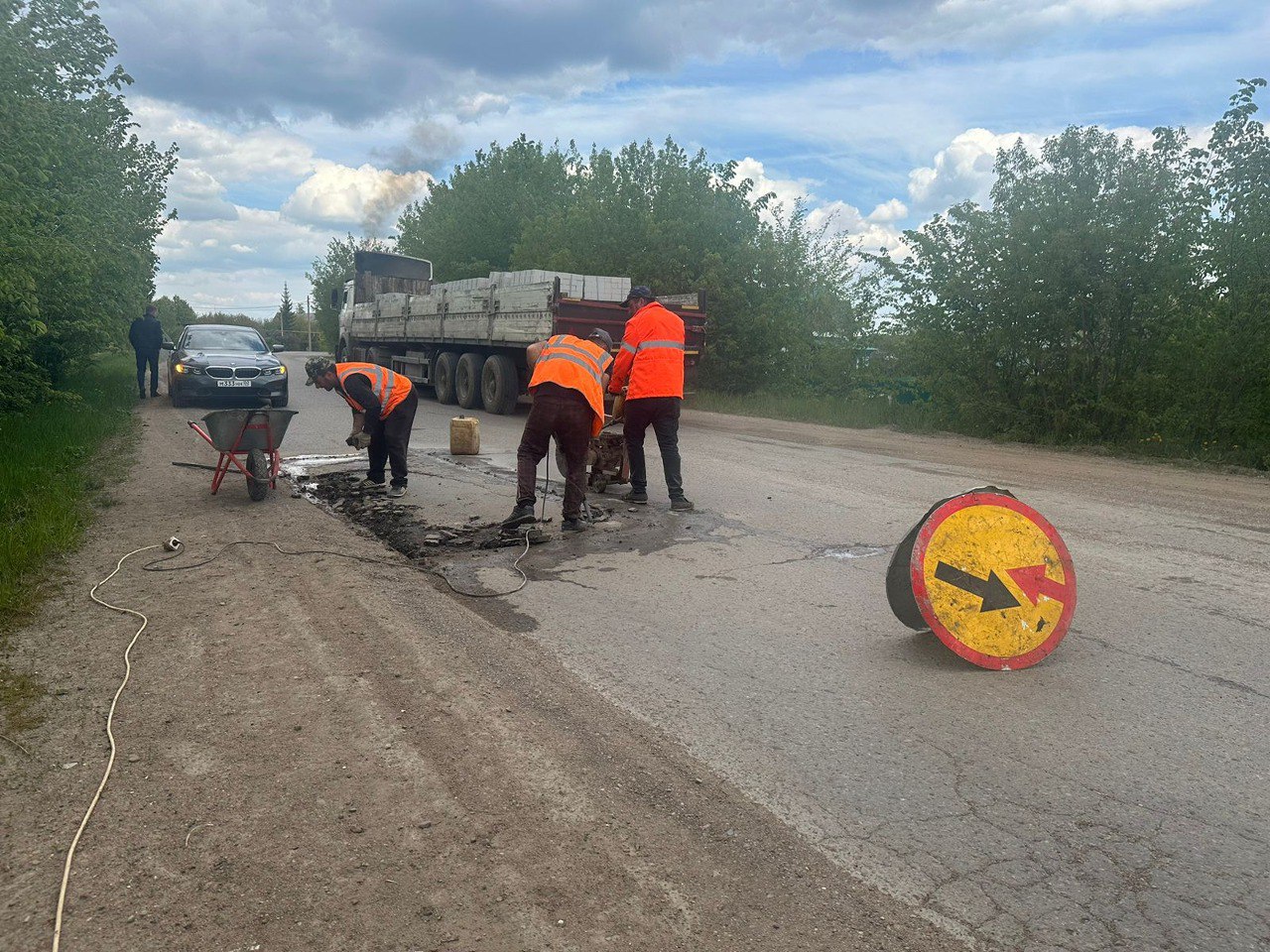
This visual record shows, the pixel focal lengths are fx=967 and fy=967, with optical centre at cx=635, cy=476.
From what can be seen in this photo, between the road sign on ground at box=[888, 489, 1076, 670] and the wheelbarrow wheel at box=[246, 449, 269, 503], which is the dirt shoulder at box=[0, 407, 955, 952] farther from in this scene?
the wheelbarrow wheel at box=[246, 449, 269, 503]

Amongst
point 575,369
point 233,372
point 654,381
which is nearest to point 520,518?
point 575,369

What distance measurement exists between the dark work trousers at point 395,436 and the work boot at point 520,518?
1.93m

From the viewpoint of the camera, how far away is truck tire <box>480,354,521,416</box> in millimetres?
17094

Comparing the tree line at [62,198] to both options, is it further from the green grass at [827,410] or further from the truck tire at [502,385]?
the green grass at [827,410]

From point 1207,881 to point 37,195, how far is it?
1072 centimetres

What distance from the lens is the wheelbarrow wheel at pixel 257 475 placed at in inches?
323

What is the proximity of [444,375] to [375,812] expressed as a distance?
1707cm

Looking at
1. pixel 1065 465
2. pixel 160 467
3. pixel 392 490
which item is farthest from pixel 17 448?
pixel 1065 465

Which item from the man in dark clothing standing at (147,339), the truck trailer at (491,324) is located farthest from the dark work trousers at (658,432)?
the man in dark clothing standing at (147,339)

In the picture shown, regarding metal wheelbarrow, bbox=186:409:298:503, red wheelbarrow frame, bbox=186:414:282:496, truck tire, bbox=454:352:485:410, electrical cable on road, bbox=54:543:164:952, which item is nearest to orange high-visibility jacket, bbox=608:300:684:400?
metal wheelbarrow, bbox=186:409:298:503

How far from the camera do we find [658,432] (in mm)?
8148

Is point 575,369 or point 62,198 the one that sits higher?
point 62,198

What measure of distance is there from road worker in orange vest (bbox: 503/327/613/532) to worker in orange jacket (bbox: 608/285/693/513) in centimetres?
81

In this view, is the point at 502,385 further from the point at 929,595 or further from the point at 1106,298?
the point at 929,595
